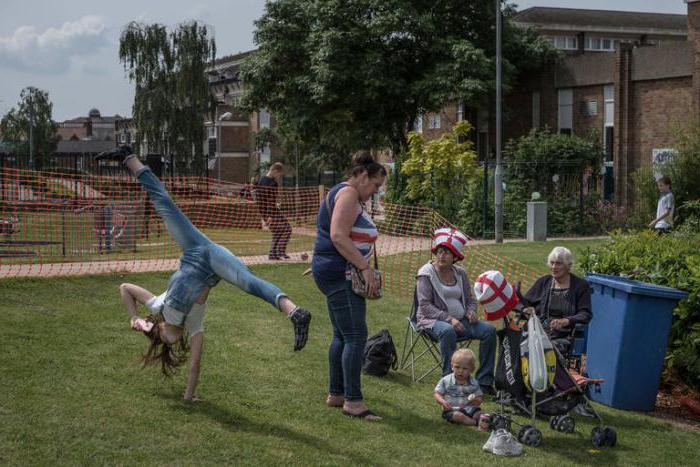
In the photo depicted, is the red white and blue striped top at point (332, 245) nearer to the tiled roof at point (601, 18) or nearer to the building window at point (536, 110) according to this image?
the building window at point (536, 110)

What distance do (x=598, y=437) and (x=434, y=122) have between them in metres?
37.5

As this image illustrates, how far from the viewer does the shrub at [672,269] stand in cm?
779

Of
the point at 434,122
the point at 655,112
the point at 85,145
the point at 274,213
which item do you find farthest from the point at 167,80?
the point at 85,145

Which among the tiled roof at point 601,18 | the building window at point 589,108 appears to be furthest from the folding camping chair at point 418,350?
the tiled roof at point 601,18

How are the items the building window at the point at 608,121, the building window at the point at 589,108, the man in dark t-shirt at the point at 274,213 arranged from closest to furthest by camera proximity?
the man in dark t-shirt at the point at 274,213, the building window at the point at 608,121, the building window at the point at 589,108

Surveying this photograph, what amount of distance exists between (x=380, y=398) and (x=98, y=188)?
17.6 meters

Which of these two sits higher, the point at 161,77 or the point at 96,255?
the point at 161,77

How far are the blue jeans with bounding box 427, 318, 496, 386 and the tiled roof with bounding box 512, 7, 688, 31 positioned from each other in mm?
42092

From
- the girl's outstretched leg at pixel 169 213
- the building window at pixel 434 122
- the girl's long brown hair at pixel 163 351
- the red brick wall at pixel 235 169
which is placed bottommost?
the girl's long brown hair at pixel 163 351

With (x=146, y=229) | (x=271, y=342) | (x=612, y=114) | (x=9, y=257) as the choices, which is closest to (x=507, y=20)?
(x=612, y=114)

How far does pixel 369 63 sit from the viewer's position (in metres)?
31.1

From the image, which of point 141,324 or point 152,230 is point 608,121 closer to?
point 152,230

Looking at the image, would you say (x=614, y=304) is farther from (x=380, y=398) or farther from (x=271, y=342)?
(x=271, y=342)

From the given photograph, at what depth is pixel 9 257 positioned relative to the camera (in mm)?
16547
